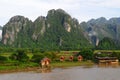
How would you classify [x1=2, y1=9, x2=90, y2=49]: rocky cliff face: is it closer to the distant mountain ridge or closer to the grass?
the distant mountain ridge

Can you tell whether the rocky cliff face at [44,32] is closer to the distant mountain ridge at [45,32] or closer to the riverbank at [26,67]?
the distant mountain ridge at [45,32]

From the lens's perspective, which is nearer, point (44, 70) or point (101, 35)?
point (44, 70)

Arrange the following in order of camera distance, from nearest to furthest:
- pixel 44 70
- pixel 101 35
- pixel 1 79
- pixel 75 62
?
pixel 1 79, pixel 44 70, pixel 75 62, pixel 101 35

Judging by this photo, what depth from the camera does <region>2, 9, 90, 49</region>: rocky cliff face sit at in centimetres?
13800

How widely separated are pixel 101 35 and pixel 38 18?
201 feet

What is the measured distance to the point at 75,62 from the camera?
6056 centimetres

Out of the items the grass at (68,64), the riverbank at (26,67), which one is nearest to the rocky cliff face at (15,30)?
the grass at (68,64)

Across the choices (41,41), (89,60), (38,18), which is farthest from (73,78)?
(38,18)

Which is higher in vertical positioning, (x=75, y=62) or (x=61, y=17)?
(x=61, y=17)

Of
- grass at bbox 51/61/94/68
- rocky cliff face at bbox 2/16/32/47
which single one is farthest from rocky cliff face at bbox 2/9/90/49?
grass at bbox 51/61/94/68

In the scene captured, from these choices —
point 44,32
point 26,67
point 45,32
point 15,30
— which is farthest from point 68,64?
point 15,30

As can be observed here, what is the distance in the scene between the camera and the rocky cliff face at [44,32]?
13800 centimetres

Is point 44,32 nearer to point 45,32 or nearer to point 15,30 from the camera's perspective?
point 45,32

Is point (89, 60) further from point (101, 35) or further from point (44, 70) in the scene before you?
point (101, 35)
